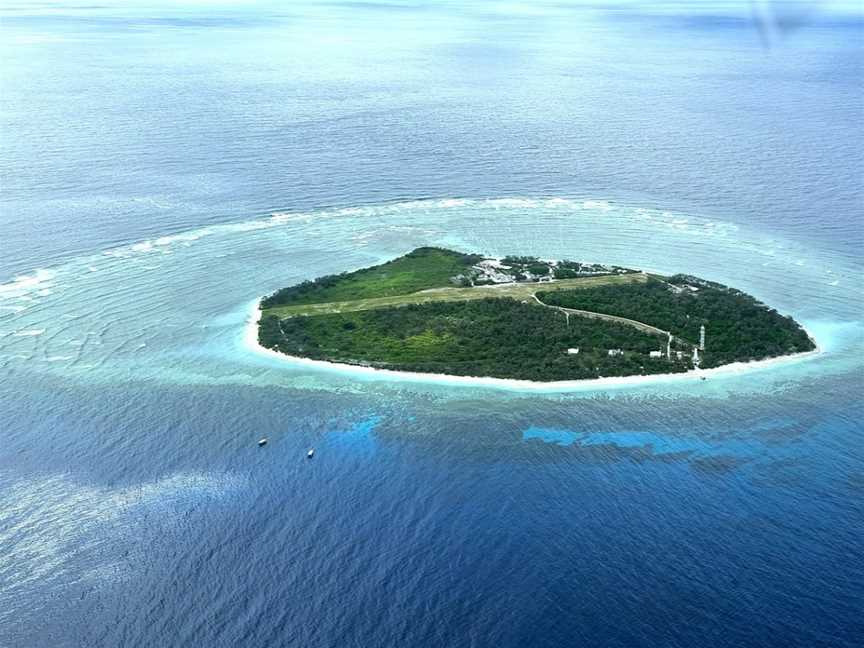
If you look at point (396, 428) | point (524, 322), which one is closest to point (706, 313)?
point (524, 322)

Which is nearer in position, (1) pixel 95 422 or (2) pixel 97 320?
(1) pixel 95 422

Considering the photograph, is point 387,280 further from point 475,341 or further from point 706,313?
point 706,313

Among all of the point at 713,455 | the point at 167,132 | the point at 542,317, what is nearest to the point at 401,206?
the point at 542,317

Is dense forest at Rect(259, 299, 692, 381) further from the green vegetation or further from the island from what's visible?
the green vegetation

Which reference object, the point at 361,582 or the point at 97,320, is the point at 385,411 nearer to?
the point at 361,582

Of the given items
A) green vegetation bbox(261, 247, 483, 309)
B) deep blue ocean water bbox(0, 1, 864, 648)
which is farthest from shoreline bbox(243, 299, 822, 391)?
green vegetation bbox(261, 247, 483, 309)

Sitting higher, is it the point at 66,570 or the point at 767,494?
the point at 767,494
